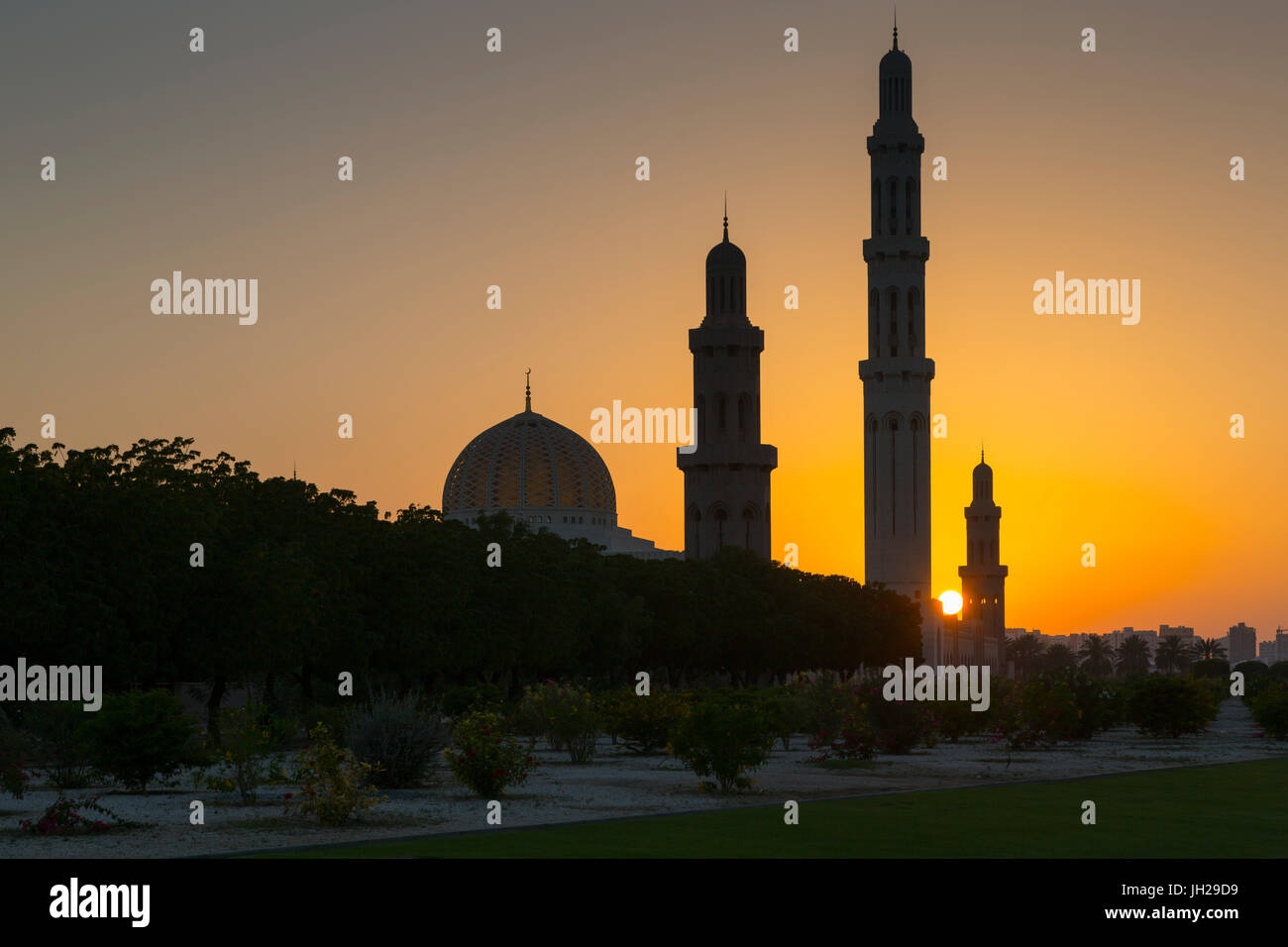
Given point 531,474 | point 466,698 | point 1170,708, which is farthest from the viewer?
point 531,474

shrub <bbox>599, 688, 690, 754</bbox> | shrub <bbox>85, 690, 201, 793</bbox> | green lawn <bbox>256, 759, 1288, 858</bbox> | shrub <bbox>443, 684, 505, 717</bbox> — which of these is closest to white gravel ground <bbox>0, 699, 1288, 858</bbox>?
shrub <bbox>85, 690, 201, 793</bbox>

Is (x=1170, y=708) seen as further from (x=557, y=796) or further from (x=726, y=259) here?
(x=726, y=259)

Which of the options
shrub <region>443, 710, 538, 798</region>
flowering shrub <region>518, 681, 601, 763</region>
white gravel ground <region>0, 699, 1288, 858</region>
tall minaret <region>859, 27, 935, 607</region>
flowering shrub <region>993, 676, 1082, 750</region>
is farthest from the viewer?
tall minaret <region>859, 27, 935, 607</region>

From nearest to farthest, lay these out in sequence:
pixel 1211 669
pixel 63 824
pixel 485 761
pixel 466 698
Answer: pixel 63 824 < pixel 485 761 < pixel 466 698 < pixel 1211 669

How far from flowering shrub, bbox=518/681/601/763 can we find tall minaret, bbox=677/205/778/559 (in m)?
89.7

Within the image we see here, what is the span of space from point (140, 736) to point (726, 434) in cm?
10765

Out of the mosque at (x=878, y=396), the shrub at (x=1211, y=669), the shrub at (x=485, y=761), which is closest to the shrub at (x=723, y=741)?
the shrub at (x=485, y=761)

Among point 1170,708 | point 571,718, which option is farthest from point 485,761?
point 1170,708

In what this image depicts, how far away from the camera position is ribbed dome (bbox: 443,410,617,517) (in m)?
153

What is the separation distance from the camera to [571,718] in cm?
3888

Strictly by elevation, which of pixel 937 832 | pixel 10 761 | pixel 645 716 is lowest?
pixel 937 832

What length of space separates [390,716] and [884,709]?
15966 millimetres

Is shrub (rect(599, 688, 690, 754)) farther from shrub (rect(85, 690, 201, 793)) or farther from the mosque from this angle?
the mosque
